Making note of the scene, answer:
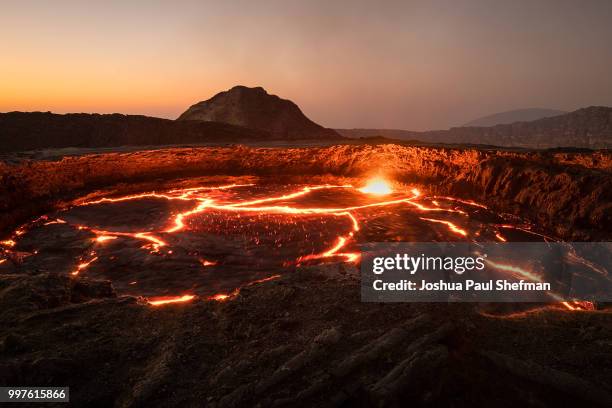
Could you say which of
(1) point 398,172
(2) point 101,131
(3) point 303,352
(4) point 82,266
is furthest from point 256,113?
(3) point 303,352

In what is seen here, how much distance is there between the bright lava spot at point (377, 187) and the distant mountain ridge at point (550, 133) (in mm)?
42320

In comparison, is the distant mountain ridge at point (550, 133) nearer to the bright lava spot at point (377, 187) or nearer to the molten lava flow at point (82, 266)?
the bright lava spot at point (377, 187)

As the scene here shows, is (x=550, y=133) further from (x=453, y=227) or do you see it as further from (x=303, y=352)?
(x=303, y=352)

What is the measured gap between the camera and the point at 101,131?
4766 cm

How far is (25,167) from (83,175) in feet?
10.9

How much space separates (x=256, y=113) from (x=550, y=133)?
197 feet

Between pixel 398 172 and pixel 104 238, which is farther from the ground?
pixel 398 172

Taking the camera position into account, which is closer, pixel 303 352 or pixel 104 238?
pixel 303 352

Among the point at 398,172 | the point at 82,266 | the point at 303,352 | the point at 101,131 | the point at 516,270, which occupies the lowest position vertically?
the point at 82,266

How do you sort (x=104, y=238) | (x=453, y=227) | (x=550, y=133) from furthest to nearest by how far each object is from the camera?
(x=550, y=133)
(x=453, y=227)
(x=104, y=238)

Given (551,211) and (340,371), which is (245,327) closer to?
(340,371)

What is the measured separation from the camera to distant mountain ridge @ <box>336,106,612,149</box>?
6364 cm

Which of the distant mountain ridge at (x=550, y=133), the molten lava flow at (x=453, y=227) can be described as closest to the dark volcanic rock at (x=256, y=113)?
the distant mountain ridge at (x=550, y=133)

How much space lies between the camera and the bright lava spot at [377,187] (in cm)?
2389
